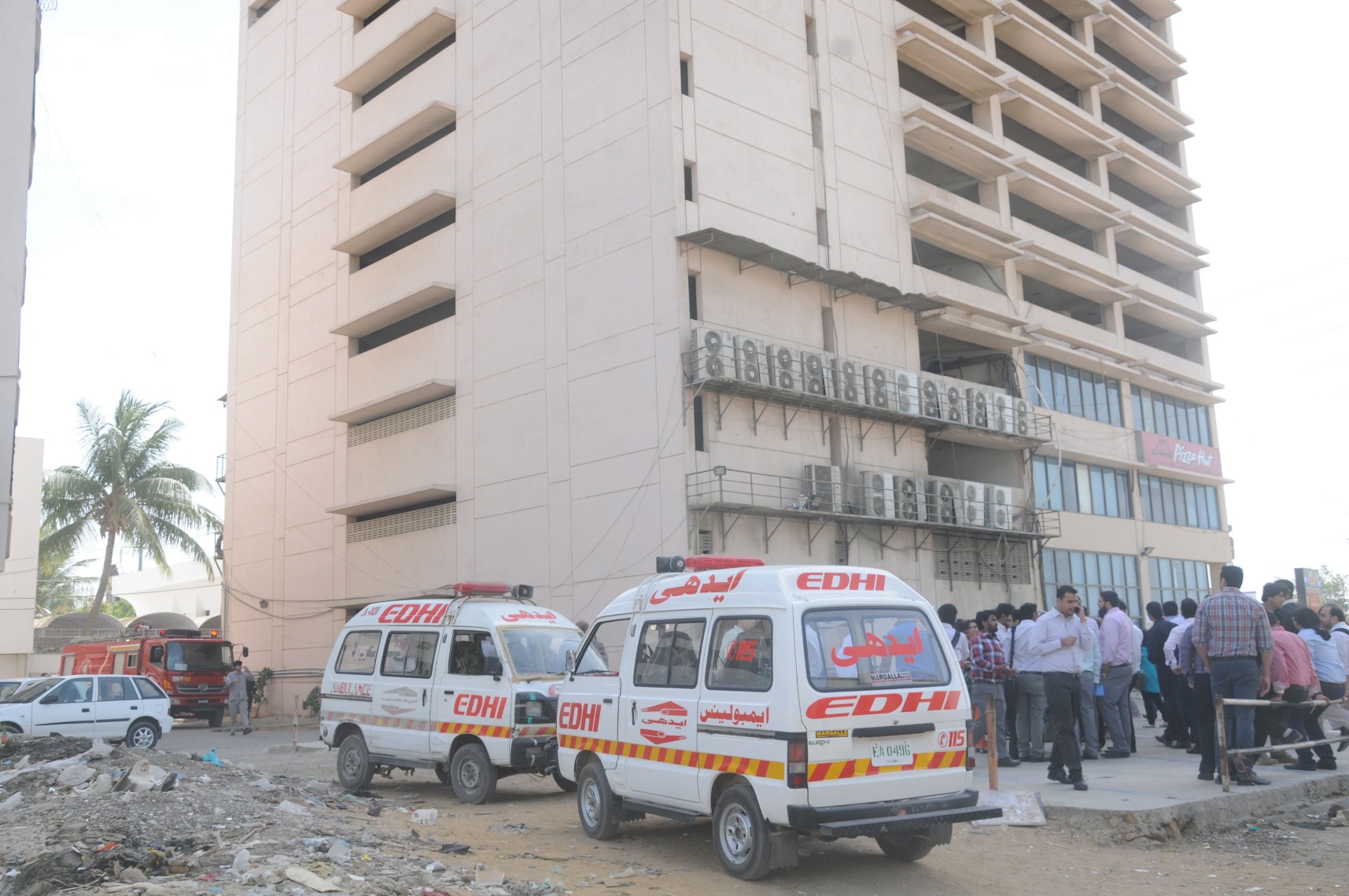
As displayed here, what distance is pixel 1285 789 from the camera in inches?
404

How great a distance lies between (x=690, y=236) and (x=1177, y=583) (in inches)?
1012

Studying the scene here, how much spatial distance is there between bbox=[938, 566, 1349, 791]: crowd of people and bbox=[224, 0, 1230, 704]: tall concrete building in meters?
10.5

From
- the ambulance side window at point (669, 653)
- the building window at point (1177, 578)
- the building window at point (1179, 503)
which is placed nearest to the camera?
the ambulance side window at point (669, 653)

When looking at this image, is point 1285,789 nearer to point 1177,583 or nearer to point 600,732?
point 600,732

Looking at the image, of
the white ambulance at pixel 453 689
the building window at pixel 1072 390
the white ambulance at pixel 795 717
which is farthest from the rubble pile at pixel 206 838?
the building window at pixel 1072 390

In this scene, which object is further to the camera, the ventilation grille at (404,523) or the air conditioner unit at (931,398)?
the ventilation grille at (404,523)

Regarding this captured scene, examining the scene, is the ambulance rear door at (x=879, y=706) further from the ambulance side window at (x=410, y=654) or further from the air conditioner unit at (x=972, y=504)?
the air conditioner unit at (x=972, y=504)

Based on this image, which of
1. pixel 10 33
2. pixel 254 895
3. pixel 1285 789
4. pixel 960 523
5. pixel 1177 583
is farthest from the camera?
pixel 1177 583

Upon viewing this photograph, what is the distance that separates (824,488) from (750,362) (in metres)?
3.84

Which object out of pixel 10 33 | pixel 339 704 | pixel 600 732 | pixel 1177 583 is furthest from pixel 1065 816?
pixel 1177 583

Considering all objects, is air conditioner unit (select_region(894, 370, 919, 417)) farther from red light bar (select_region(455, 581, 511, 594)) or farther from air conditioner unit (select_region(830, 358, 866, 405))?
red light bar (select_region(455, 581, 511, 594))

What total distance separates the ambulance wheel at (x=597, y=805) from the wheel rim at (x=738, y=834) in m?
1.65

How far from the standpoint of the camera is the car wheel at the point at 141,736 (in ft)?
67.8

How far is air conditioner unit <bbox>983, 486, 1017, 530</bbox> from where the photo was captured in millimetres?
30766
